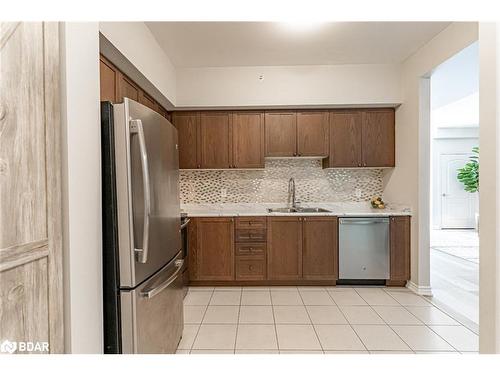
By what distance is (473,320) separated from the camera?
→ 8.33 feet

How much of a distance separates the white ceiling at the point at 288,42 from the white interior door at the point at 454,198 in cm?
589

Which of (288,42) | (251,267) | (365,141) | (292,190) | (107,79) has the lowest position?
(251,267)

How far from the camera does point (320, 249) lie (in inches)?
136

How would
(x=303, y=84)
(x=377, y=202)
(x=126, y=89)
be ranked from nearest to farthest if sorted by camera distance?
(x=126, y=89), (x=303, y=84), (x=377, y=202)

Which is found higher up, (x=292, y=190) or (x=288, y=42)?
(x=288, y=42)

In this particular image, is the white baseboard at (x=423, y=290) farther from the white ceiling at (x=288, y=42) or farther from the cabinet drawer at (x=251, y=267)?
the white ceiling at (x=288, y=42)

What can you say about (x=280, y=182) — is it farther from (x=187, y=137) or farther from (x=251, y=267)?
(x=187, y=137)

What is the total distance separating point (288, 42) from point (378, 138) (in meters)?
1.73

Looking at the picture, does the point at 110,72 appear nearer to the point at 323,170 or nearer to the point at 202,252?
the point at 202,252

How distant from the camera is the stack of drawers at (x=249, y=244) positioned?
349 centimetres

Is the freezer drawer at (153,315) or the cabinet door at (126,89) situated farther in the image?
the cabinet door at (126,89)

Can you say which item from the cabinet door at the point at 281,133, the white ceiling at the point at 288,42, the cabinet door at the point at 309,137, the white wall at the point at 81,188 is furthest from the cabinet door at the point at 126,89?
the cabinet door at the point at 309,137

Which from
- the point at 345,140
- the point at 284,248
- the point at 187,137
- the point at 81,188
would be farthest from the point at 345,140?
the point at 81,188
